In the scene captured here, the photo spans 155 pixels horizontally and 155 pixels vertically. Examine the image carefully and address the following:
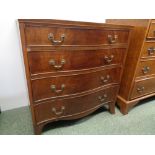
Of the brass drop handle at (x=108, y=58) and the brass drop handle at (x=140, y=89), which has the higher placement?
the brass drop handle at (x=108, y=58)

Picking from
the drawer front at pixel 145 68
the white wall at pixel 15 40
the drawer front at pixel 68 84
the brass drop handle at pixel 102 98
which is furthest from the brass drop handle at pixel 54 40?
the drawer front at pixel 145 68

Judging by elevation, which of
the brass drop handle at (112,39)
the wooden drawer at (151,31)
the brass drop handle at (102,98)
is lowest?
the brass drop handle at (102,98)

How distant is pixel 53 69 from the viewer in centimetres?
97

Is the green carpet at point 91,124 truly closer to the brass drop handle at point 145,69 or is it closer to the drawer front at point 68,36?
the brass drop handle at point 145,69

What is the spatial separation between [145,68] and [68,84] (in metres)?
0.84

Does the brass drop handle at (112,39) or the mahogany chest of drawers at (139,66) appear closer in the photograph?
the brass drop handle at (112,39)

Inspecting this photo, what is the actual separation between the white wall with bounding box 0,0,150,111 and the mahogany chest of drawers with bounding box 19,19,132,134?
517 mm

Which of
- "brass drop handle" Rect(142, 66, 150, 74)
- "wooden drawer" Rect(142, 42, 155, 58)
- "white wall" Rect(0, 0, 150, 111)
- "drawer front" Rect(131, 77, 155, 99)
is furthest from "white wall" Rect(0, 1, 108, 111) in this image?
"drawer front" Rect(131, 77, 155, 99)

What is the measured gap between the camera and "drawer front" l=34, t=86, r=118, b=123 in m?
1.09

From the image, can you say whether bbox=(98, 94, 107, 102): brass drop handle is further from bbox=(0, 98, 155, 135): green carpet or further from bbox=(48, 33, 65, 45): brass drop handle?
bbox=(48, 33, 65, 45): brass drop handle
